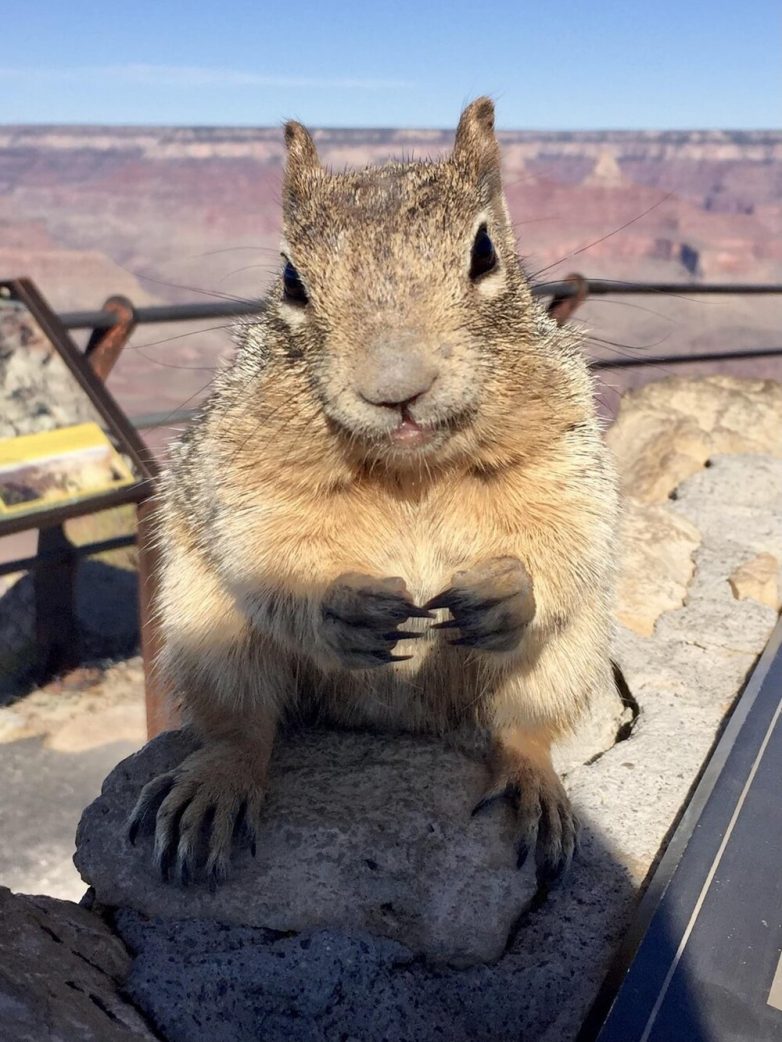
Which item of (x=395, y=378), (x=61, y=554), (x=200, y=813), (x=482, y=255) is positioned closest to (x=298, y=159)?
(x=482, y=255)

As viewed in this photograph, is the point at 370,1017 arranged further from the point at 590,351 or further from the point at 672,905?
the point at 590,351

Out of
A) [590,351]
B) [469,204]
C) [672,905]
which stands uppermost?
[469,204]

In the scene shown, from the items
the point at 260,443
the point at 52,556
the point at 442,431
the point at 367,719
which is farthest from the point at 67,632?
the point at 442,431

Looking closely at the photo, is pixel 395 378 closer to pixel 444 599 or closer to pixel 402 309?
pixel 402 309

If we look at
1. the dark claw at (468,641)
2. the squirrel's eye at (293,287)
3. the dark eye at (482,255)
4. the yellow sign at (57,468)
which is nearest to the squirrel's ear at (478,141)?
the dark eye at (482,255)

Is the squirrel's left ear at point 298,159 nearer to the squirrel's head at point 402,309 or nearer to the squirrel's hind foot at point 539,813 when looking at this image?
the squirrel's head at point 402,309

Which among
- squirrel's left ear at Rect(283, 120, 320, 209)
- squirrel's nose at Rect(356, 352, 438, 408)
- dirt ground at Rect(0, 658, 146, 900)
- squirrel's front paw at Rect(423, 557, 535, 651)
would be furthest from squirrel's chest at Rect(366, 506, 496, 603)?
dirt ground at Rect(0, 658, 146, 900)

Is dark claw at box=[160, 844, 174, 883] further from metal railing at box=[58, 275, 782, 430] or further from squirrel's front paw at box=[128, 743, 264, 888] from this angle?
metal railing at box=[58, 275, 782, 430]
